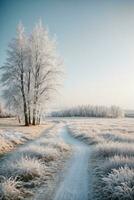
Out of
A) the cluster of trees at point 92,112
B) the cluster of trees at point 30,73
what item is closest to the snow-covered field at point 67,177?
the cluster of trees at point 30,73

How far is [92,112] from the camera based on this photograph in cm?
14350

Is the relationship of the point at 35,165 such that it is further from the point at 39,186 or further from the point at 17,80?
the point at 17,80

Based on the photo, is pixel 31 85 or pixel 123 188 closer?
pixel 123 188

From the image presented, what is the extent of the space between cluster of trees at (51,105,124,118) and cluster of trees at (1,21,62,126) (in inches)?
4007

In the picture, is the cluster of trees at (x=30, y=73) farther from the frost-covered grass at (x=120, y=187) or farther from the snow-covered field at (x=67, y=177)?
the frost-covered grass at (x=120, y=187)

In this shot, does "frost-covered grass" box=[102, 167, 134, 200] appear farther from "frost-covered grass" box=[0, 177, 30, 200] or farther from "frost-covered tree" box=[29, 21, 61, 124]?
"frost-covered tree" box=[29, 21, 61, 124]

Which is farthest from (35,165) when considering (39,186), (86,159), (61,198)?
(86,159)

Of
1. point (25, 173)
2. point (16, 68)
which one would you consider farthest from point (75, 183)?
point (16, 68)

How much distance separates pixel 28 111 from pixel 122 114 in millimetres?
109456

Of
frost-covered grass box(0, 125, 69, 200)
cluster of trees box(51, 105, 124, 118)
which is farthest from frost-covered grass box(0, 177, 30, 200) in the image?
cluster of trees box(51, 105, 124, 118)

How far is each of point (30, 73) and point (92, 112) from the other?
355 feet

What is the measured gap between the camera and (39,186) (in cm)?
898

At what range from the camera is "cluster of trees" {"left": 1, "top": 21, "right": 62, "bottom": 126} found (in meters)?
36.3

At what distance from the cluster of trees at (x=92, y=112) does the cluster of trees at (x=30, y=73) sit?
102 metres
